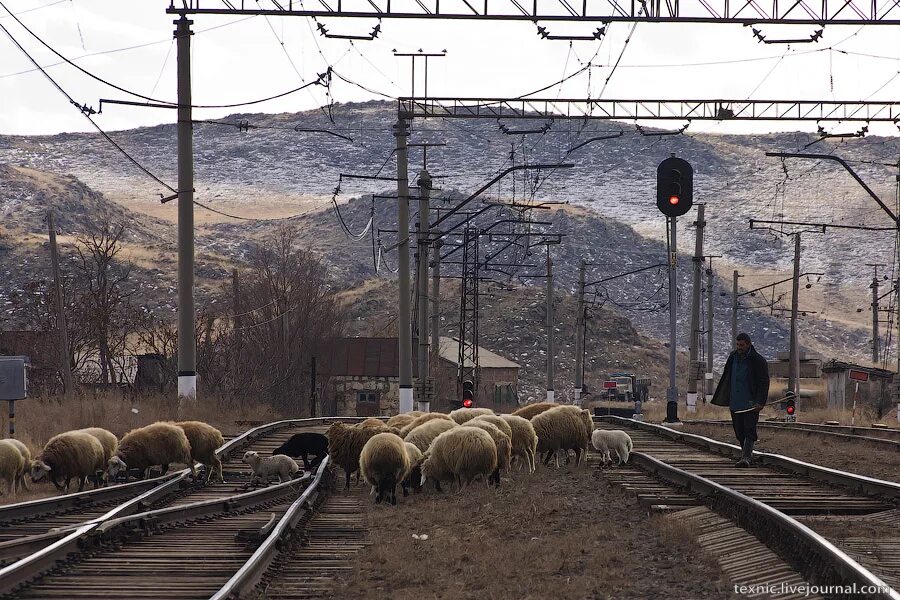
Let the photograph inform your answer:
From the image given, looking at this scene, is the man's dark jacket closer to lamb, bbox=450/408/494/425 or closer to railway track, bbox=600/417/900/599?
railway track, bbox=600/417/900/599

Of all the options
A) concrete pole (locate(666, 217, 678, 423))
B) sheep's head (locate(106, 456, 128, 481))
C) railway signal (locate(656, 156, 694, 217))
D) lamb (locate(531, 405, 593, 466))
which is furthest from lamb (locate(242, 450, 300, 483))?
concrete pole (locate(666, 217, 678, 423))

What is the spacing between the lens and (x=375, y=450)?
16.2 metres

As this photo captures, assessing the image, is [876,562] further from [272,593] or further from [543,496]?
[543,496]

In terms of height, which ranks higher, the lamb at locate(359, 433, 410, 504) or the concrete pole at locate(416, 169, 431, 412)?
the concrete pole at locate(416, 169, 431, 412)

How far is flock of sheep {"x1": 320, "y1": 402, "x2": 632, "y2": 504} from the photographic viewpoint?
16.3m

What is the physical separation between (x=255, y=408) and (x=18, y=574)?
96.2 ft

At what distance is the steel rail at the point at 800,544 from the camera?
26.2ft

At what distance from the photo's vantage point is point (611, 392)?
310ft

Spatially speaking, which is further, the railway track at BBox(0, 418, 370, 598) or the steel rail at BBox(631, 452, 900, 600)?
the railway track at BBox(0, 418, 370, 598)

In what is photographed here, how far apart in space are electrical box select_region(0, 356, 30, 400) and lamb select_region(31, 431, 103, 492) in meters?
4.18

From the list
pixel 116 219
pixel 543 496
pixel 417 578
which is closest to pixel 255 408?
pixel 543 496

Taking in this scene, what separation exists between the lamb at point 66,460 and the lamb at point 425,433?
15.5ft

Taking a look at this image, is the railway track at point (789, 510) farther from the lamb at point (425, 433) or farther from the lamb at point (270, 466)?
the lamb at point (270, 466)

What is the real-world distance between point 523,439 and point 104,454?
21.1 feet
